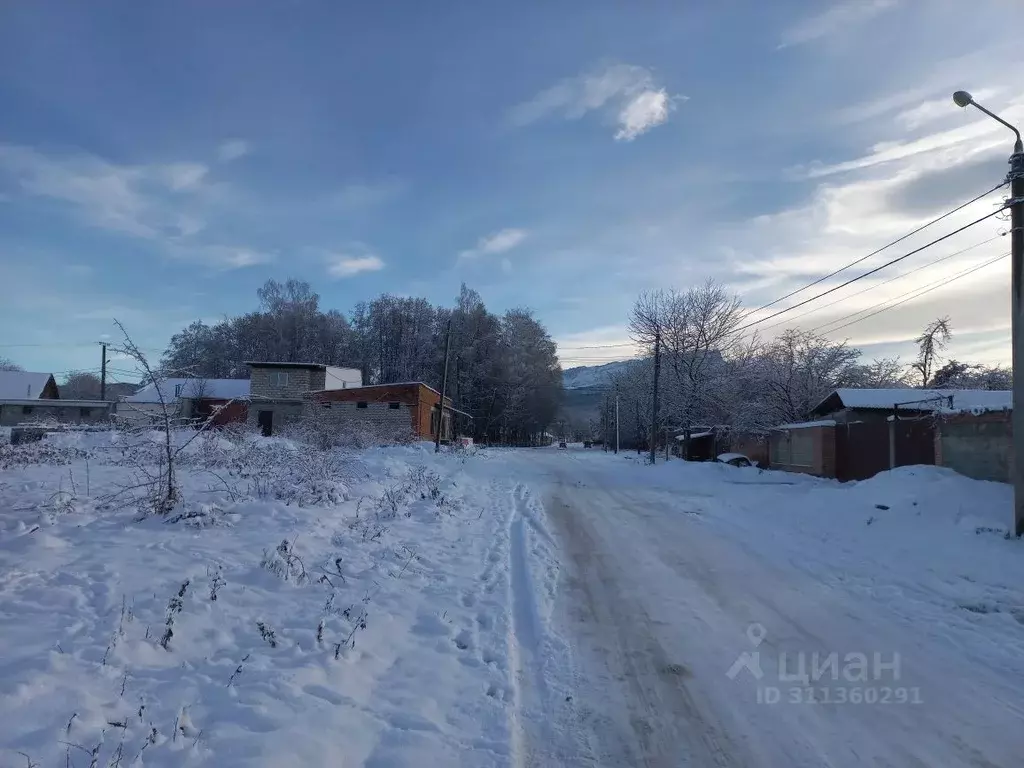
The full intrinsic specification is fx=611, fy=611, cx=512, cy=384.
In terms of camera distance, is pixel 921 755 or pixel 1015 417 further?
pixel 1015 417

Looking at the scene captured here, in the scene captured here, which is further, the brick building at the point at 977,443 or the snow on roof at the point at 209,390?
the snow on roof at the point at 209,390

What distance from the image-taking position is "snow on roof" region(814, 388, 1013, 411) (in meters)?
15.4

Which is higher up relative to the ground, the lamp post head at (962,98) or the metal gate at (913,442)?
the lamp post head at (962,98)

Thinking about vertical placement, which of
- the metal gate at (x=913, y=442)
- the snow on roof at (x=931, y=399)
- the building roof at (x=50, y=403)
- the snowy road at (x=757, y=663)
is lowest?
the snowy road at (x=757, y=663)

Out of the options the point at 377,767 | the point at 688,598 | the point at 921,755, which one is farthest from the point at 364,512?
the point at 921,755

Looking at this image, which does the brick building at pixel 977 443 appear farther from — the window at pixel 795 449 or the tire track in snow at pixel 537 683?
the tire track in snow at pixel 537 683

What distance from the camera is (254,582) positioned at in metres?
6.45

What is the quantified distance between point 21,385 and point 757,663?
7344 centimetres

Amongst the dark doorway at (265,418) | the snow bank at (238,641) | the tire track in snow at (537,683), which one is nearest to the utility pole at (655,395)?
the snow bank at (238,641)

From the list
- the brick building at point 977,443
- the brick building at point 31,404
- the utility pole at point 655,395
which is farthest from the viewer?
the brick building at point 31,404

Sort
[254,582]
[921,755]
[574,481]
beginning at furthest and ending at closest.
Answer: [574,481]
[254,582]
[921,755]

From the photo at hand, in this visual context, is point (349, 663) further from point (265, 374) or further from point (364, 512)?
point (265, 374)

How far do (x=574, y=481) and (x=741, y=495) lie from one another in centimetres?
678

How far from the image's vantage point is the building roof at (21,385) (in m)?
58.1
